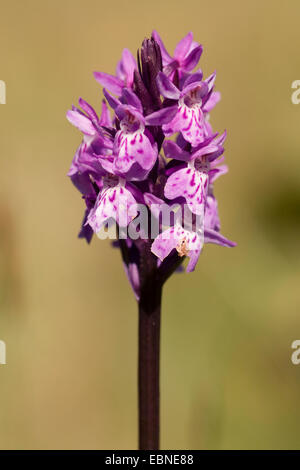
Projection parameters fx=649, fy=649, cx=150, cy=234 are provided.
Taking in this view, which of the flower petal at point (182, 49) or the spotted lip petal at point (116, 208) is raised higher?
the flower petal at point (182, 49)

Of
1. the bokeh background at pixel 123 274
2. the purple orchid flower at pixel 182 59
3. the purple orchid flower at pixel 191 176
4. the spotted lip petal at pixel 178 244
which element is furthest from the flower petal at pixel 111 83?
the bokeh background at pixel 123 274

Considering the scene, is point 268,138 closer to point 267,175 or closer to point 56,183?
point 267,175

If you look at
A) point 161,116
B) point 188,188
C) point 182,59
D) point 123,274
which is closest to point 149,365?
point 188,188

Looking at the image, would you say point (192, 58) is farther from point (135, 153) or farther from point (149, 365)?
point (149, 365)

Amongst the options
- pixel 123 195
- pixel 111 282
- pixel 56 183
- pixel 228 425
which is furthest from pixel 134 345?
pixel 123 195

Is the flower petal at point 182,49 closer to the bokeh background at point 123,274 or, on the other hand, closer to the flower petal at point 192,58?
the flower petal at point 192,58

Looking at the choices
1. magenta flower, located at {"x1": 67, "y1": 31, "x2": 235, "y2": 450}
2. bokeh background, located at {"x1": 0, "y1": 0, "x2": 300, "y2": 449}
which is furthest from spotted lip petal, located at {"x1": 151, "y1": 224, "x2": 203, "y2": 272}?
bokeh background, located at {"x1": 0, "y1": 0, "x2": 300, "y2": 449}
